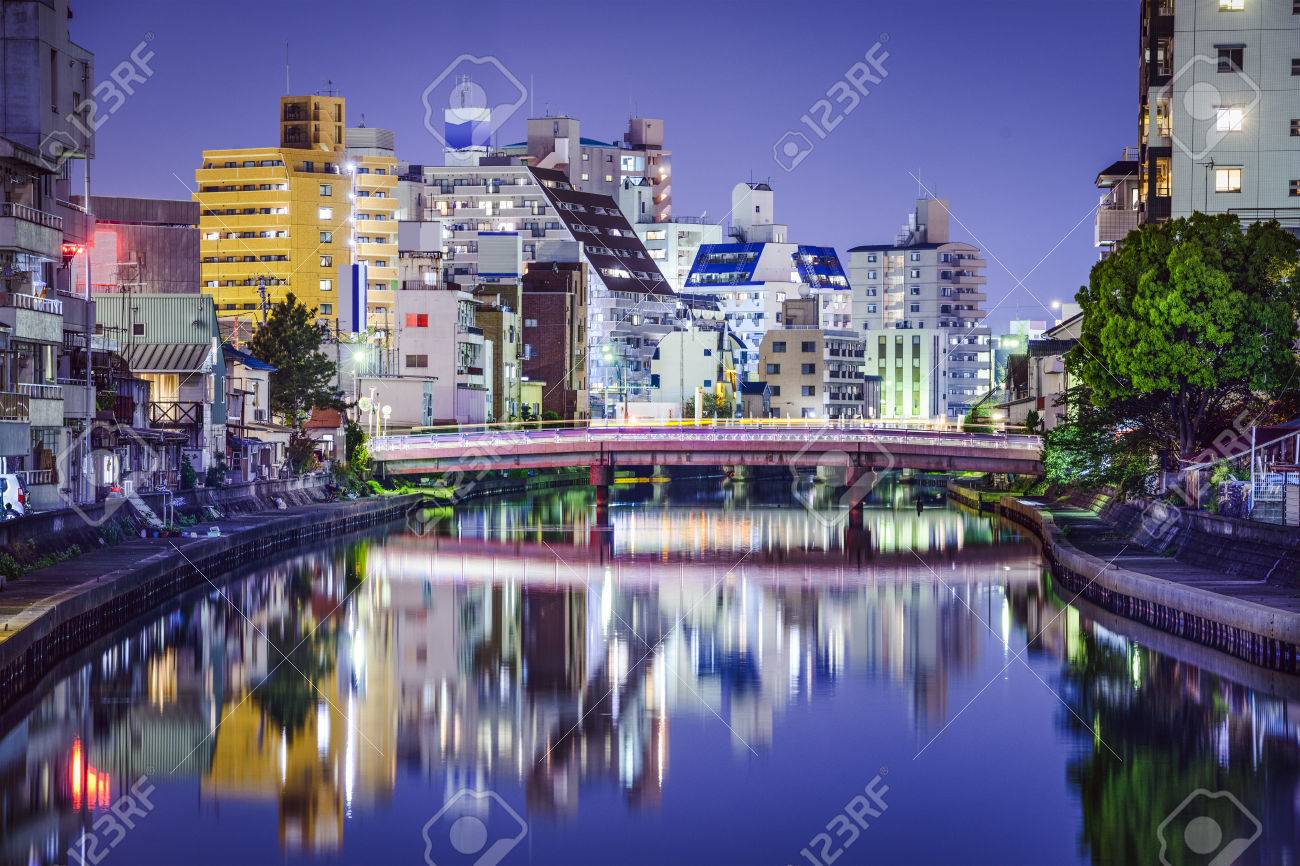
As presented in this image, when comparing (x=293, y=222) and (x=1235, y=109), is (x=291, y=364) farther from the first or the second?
(x=293, y=222)

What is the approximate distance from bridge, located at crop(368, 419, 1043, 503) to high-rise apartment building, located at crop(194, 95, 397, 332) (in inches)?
2061

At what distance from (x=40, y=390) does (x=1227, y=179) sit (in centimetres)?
3996

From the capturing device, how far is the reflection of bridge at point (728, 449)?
6519 centimetres

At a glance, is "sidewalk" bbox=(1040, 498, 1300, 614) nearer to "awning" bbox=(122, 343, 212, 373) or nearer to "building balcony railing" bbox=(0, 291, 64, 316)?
"building balcony railing" bbox=(0, 291, 64, 316)

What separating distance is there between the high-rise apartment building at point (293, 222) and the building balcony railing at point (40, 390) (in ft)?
252

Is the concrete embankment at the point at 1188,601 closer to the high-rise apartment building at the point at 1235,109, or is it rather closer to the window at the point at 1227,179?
the high-rise apartment building at the point at 1235,109

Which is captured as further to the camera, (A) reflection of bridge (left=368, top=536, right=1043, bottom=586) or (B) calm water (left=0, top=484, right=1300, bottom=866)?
(A) reflection of bridge (left=368, top=536, right=1043, bottom=586)

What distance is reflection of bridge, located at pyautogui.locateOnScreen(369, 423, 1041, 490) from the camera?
2566 inches

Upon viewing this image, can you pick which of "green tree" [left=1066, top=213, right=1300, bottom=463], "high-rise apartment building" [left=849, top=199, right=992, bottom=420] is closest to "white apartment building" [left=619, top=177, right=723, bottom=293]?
"high-rise apartment building" [left=849, top=199, right=992, bottom=420]

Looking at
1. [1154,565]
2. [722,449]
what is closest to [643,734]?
[1154,565]

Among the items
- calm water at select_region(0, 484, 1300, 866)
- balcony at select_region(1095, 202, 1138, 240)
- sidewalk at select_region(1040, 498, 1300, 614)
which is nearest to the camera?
calm water at select_region(0, 484, 1300, 866)

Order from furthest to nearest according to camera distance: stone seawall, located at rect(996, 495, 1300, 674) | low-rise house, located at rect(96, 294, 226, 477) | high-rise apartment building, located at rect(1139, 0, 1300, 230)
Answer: high-rise apartment building, located at rect(1139, 0, 1300, 230) < low-rise house, located at rect(96, 294, 226, 477) < stone seawall, located at rect(996, 495, 1300, 674)

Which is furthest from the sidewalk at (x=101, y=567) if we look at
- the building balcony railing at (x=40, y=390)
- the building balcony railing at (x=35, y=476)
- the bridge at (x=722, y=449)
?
the bridge at (x=722, y=449)

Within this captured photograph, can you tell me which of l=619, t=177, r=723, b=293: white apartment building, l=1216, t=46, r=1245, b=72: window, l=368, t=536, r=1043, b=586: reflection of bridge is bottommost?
l=368, t=536, r=1043, b=586: reflection of bridge
